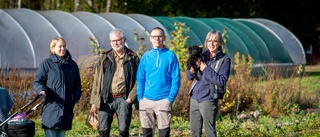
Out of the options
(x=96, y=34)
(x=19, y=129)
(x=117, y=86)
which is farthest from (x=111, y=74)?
(x=96, y=34)

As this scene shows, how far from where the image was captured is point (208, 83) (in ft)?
26.2

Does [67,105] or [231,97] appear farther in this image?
[231,97]

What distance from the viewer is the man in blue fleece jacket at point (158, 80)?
7.95m

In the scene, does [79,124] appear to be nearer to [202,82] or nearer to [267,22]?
[202,82]

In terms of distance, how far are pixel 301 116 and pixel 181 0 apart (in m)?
26.2

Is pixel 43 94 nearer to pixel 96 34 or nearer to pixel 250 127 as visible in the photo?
pixel 250 127

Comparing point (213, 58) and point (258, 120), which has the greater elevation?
point (213, 58)

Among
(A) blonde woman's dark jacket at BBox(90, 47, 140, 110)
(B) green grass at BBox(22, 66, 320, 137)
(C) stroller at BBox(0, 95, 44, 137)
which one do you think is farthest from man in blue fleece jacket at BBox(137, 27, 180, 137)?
(B) green grass at BBox(22, 66, 320, 137)

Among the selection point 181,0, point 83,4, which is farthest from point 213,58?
point 181,0

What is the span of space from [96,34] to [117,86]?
12.7 meters

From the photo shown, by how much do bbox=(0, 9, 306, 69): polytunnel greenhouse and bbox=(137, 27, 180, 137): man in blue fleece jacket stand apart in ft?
24.8

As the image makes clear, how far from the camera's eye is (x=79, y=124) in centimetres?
1184

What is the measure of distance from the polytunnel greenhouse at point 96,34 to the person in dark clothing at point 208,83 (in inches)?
309

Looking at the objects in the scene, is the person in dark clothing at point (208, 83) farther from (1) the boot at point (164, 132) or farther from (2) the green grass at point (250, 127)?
(2) the green grass at point (250, 127)
